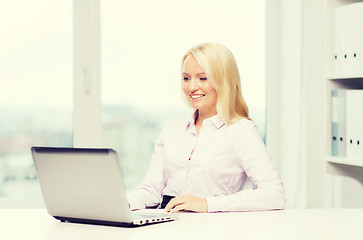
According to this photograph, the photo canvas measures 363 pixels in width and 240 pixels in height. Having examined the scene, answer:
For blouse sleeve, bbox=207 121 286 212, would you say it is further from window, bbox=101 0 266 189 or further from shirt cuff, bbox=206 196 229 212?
window, bbox=101 0 266 189

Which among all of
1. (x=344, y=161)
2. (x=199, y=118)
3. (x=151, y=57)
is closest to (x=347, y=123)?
(x=344, y=161)

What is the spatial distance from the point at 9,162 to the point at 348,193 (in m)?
1.90

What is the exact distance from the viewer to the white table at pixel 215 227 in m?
1.36

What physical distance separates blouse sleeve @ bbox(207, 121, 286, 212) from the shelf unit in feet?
2.21

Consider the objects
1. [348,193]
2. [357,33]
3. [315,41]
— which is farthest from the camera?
[315,41]

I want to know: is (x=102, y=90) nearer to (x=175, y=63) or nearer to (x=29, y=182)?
(x=175, y=63)

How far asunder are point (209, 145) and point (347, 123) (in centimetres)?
77

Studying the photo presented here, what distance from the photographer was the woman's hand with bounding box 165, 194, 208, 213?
171cm

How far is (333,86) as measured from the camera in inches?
104

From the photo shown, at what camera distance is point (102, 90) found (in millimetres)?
3275

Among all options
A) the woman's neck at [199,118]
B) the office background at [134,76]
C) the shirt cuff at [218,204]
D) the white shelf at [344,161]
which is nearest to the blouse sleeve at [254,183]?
the shirt cuff at [218,204]

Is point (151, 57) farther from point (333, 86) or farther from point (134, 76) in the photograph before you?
point (333, 86)

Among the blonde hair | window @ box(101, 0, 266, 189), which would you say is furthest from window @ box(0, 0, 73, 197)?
the blonde hair

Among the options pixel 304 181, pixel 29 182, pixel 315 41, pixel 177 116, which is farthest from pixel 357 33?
pixel 29 182
